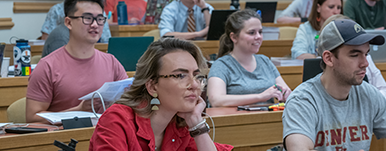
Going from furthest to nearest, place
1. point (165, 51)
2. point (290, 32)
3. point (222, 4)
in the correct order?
1. point (222, 4)
2. point (290, 32)
3. point (165, 51)

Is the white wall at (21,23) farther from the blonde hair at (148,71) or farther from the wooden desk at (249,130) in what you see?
the blonde hair at (148,71)

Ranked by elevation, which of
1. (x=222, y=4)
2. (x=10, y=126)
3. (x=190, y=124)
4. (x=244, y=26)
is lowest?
(x=10, y=126)

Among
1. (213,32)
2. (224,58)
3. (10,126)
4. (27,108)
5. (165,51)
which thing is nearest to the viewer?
(165,51)

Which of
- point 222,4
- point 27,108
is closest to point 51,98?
point 27,108

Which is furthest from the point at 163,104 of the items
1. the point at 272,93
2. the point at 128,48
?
the point at 128,48

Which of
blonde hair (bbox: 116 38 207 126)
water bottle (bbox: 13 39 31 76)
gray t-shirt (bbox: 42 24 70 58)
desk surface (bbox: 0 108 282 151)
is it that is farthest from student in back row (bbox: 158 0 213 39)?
blonde hair (bbox: 116 38 207 126)

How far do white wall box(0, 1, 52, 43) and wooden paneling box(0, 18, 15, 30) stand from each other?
0.18 feet

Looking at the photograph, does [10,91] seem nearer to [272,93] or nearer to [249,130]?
[249,130]

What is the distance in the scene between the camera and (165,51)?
133cm

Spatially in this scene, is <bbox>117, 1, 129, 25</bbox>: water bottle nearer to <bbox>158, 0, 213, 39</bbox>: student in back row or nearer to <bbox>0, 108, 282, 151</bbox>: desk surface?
<bbox>158, 0, 213, 39</bbox>: student in back row

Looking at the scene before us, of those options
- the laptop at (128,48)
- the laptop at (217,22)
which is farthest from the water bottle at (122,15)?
the laptop at (128,48)

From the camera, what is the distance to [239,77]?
245 cm

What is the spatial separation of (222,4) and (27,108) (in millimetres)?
5026

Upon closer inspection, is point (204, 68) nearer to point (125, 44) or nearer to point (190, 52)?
point (190, 52)
